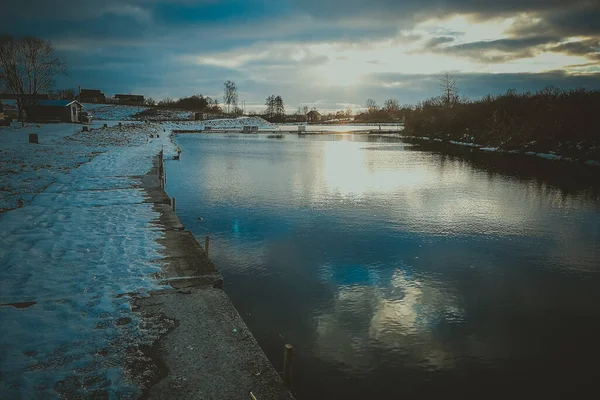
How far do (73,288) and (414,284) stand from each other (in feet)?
22.0

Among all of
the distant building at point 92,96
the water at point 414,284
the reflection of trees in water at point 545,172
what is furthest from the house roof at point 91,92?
the water at point 414,284

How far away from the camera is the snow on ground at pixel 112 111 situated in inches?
4170

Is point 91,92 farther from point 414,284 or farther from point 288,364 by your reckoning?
point 288,364

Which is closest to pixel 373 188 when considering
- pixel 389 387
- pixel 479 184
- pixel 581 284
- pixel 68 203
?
pixel 479 184

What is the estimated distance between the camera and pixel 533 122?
41000 millimetres

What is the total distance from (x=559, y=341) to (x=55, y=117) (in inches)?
2926

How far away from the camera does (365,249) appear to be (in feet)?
35.8

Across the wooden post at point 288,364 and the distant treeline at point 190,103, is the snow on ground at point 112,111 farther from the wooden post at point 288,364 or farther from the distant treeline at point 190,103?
the wooden post at point 288,364

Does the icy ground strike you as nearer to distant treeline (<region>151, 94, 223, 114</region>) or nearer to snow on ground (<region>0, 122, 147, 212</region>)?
snow on ground (<region>0, 122, 147, 212</region>)

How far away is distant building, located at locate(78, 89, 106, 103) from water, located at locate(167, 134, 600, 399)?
428 ft

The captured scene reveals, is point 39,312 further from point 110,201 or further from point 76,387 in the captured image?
point 110,201

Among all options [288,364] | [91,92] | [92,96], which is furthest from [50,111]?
[91,92]

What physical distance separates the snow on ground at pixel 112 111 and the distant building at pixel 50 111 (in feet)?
128

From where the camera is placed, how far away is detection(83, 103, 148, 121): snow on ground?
348 ft
